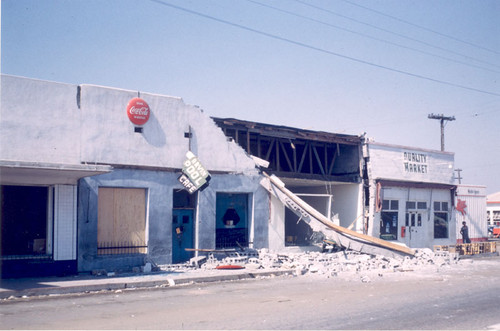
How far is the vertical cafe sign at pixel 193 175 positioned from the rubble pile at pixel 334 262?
2916 mm

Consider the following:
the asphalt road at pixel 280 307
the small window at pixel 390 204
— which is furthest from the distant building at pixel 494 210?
the asphalt road at pixel 280 307

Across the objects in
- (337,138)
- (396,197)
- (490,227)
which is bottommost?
(490,227)

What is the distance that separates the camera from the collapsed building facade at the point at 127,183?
16.1 meters

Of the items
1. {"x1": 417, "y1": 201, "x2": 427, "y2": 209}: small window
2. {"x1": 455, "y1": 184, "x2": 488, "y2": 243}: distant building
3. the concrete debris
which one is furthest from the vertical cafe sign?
{"x1": 455, "y1": 184, "x2": 488, "y2": 243}: distant building

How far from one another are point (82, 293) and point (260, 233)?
9446 mm

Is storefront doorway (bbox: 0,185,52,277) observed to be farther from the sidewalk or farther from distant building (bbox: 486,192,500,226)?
distant building (bbox: 486,192,500,226)

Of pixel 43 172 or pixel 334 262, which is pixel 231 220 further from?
pixel 43 172

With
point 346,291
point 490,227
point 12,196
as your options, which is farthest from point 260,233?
point 490,227

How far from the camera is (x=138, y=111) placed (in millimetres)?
18500

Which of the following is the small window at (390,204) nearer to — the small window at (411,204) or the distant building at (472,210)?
the small window at (411,204)

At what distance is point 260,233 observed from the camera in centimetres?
2141

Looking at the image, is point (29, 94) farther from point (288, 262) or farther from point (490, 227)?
point (490, 227)

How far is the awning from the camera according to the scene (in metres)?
13.1

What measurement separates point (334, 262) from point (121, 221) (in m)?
8.69
